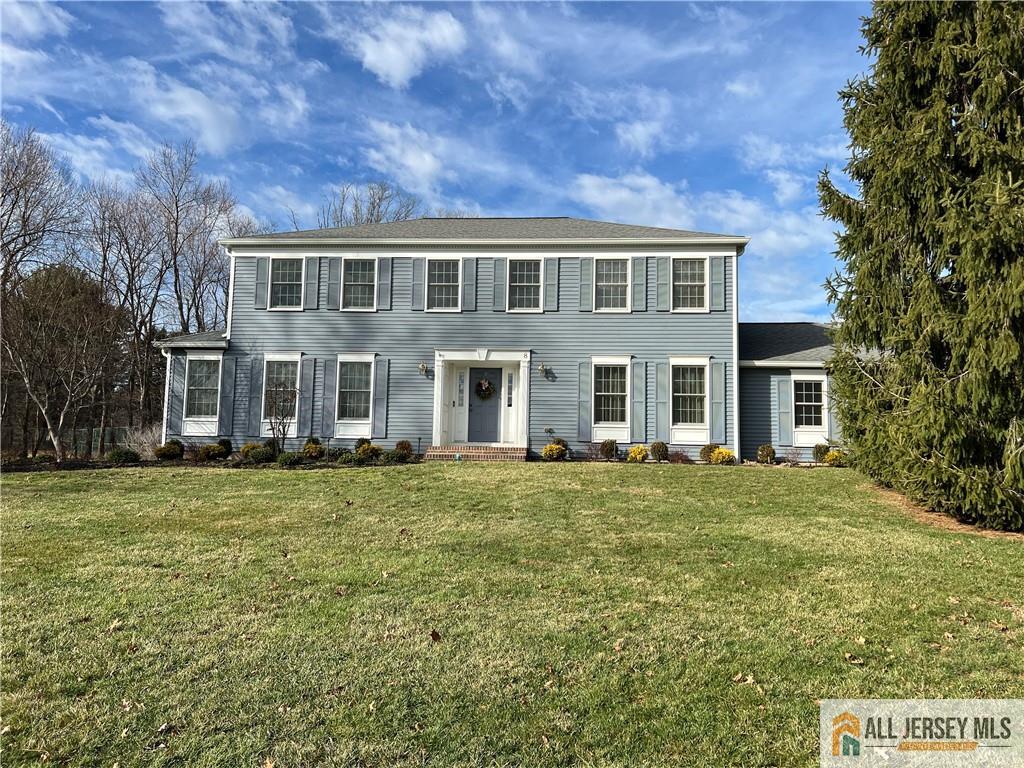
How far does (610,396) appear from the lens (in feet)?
51.3

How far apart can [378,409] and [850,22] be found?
42.9ft

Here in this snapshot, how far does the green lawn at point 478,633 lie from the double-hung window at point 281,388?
8049mm

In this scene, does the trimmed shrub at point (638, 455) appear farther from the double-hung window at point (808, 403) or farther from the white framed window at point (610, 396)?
the double-hung window at point (808, 403)

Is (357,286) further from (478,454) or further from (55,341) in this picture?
(55,341)

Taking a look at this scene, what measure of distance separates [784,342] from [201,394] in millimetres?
16876

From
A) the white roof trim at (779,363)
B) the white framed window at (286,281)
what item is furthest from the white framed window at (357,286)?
the white roof trim at (779,363)

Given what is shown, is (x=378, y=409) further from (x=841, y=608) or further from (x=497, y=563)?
(x=841, y=608)

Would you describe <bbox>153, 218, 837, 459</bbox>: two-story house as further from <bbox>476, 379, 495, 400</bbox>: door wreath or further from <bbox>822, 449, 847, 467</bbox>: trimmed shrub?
<bbox>822, 449, 847, 467</bbox>: trimmed shrub

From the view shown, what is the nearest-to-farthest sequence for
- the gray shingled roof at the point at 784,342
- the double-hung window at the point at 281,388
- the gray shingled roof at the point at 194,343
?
→ the gray shingled roof at the point at 784,342
the double-hung window at the point at 281,388
the gray shingled roof at the point at 194,343

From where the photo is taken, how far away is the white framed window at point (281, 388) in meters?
16.0

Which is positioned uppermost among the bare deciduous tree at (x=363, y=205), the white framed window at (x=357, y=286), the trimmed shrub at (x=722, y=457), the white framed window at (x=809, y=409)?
the bare deciduous tree at (x=363, y=205)

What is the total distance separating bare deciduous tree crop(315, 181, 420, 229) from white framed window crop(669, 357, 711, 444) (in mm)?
20751

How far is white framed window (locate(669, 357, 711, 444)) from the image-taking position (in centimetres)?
1528

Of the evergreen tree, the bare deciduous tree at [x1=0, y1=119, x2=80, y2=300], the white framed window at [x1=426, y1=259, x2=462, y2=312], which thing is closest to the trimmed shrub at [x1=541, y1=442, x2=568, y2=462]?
the white framed window at [x1=426, y1=259, x2=462, y2=312]
